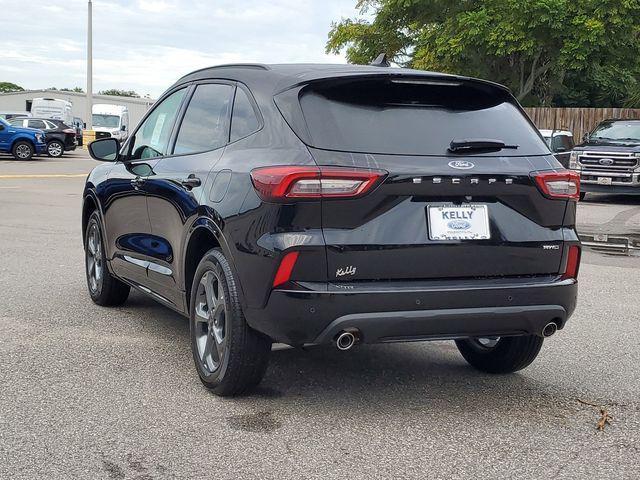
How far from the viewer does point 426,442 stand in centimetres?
421

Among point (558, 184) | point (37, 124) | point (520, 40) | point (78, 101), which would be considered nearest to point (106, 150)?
point (558, 184)

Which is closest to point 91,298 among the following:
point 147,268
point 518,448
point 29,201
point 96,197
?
point 96,197

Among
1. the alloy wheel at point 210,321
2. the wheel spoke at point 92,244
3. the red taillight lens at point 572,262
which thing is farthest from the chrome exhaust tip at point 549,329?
the wheel spoke at point 92,244

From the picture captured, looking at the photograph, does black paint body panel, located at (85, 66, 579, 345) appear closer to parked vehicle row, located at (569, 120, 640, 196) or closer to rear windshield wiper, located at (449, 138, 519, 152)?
rear windshield wiper, located at (449, 138, 519, 152)

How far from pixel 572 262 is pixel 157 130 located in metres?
2.89

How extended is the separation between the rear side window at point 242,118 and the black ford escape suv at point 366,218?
13 millimetres

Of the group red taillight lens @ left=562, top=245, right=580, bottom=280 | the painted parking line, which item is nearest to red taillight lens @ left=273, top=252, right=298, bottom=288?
red taillight lens @ left=562, top=245, right=580, bottom=280

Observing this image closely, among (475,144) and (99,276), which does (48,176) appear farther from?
(475,144)

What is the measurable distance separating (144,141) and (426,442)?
3.16 m

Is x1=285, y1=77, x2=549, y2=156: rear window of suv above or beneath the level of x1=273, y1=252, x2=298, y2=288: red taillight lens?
above

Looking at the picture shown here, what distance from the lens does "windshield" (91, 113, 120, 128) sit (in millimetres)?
49188

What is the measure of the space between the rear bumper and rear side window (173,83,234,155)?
122 centimetres

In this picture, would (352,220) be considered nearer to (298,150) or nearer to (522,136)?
(298,150)

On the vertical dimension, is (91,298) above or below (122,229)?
below
